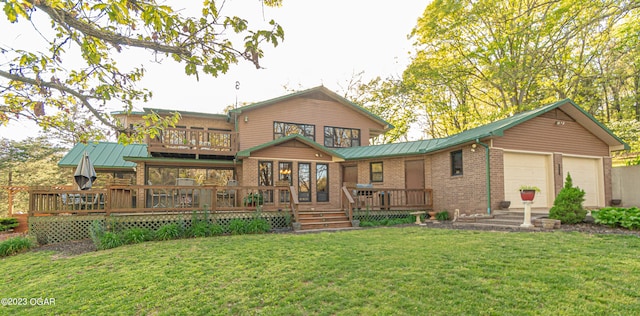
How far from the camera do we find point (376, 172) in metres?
16.6

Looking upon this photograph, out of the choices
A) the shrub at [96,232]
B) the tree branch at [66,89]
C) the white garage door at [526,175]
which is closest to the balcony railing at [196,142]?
the shrub at [96,232]

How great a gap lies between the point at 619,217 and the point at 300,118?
1365cm

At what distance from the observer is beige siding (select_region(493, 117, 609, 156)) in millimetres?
11914

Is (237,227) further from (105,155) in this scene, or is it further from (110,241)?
(105,155)

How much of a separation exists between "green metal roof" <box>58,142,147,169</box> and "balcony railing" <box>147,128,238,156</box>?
2788mm

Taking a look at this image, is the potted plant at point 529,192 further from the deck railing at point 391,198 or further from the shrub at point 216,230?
the shrub at point 216,230

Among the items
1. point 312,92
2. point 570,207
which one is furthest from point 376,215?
point 312,92

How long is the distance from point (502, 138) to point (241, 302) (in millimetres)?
10859

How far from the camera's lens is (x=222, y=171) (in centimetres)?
1736

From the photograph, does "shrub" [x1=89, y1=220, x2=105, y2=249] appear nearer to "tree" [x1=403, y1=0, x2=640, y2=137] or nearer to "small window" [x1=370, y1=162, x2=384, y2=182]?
"small window" [x1=370, y1=162, x2=384, y2=182]

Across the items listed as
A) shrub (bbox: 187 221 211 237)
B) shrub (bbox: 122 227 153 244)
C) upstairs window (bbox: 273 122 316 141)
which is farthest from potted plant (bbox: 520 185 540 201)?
upstairs window (bbox: 273 122 316 141)

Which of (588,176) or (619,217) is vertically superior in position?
(588,176)

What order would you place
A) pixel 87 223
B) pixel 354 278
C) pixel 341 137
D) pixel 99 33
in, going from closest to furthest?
pixel 99 33, pixel 354 278, pixel 87 223, pixel 341 137

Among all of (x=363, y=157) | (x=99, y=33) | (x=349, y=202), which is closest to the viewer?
(x=99, y=33)
